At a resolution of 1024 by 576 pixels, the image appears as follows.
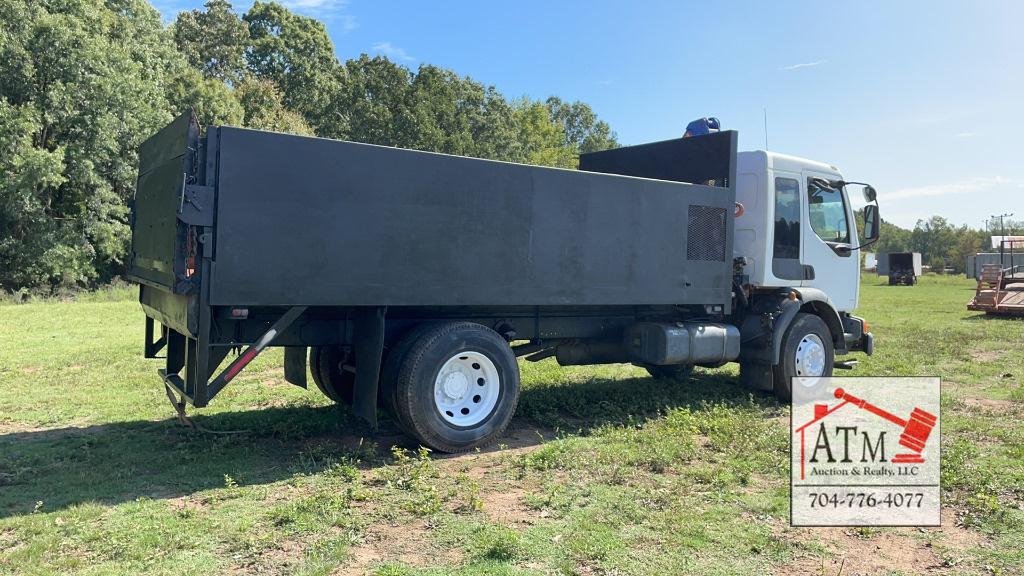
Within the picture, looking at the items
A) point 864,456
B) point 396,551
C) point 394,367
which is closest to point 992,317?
point 864,456

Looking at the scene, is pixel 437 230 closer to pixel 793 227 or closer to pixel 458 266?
pixel 458 266

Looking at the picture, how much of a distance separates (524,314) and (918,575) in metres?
4.02

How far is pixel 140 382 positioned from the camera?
9.24 meters

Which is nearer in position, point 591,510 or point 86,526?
point 86,526

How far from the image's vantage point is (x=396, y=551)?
4137mm

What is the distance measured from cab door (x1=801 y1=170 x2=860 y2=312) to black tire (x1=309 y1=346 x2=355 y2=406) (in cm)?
565

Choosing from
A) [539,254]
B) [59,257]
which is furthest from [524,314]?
[59,257]

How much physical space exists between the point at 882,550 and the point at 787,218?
5.16m

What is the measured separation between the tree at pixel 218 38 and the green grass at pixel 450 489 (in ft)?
156

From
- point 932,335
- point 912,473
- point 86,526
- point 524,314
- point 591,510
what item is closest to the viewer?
point 86,526

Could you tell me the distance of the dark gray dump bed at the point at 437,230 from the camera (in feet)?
17.4

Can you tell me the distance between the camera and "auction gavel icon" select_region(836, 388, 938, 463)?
6.07 m

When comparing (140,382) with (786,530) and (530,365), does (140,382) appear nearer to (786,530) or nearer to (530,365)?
(530,365)

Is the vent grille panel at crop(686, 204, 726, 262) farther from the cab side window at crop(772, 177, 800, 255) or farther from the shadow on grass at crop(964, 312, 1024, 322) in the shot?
the shadow on grass at crop(964, 312, 1024, 322)
